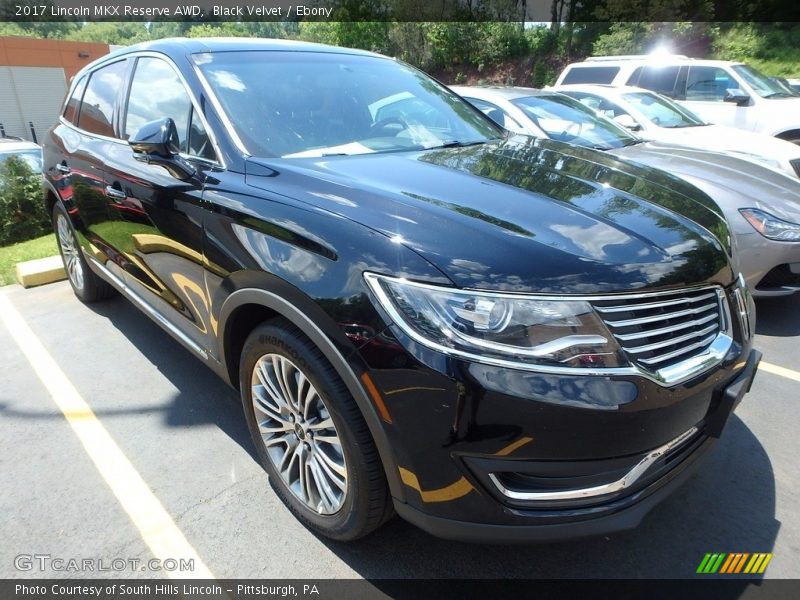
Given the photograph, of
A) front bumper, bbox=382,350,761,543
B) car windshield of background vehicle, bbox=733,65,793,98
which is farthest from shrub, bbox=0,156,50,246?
car windshield of background vehicle, bbox=733,65,793,98

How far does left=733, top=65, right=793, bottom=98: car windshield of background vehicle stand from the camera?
361 inches

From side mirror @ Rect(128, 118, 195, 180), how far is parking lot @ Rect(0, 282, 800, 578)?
1.36 meters

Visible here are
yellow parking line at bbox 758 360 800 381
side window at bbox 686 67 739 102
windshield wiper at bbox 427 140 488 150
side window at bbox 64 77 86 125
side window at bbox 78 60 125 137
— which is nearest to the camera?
windshield wiper at bbox 427 140 488 150

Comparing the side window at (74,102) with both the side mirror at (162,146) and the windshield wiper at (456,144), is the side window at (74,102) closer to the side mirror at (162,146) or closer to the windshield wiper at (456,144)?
the side mirror at (162,146)

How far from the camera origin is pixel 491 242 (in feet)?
5.50

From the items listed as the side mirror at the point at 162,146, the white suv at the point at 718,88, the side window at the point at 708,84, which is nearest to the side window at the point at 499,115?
the side mirror at the point at 162,146

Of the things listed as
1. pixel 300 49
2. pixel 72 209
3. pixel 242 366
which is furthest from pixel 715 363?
pixel 72 209

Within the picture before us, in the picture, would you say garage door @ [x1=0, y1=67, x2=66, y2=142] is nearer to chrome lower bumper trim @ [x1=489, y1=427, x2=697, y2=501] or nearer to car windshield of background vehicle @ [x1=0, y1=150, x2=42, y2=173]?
car windshield of background vehicle @ [x1=0, y1=150, x2=42, y2=173]

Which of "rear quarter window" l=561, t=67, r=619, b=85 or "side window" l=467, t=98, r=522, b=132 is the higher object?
"rear quarter window" l=561, t=67, r=619, b=85

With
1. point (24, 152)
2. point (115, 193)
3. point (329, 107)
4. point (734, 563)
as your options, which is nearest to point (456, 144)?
point (329, 107)

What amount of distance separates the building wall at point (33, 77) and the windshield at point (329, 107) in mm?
37281

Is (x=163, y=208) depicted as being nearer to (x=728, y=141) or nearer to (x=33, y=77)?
(x=728, y=141)

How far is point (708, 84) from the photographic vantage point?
952 centimetres

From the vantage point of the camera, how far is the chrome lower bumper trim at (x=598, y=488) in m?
1.62
